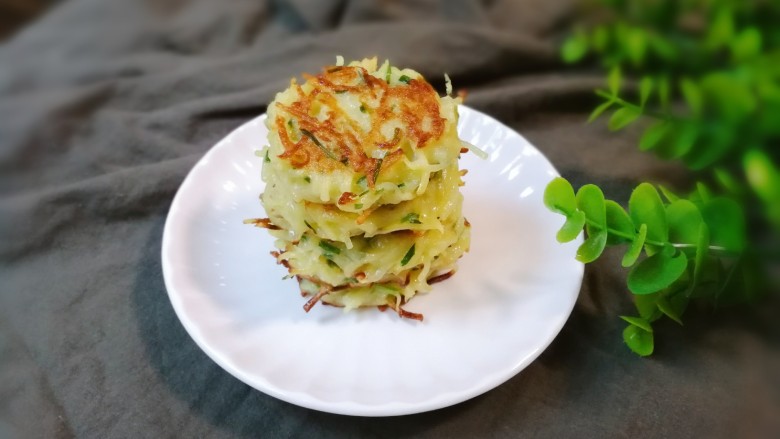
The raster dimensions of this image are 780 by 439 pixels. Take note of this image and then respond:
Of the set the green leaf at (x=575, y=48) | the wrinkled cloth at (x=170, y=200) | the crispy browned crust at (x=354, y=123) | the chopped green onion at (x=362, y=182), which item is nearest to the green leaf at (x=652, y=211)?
the wrinkled cloth at (x=170, y=200)

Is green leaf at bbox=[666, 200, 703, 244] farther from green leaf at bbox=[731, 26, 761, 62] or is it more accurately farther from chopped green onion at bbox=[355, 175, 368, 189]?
chopped green onion at bbox=[355, 175, 368, 189]

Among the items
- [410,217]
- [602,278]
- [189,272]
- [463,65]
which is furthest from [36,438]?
[463,65]

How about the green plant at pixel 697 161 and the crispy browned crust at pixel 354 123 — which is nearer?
the green plant at pixel 697 161

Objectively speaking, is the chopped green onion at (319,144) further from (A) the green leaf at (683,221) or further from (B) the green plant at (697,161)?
(A) the green leaf at (683,221)

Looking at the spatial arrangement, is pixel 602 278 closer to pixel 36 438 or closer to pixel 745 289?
pixel 745 289

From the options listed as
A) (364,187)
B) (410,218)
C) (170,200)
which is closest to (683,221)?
(410,218)
